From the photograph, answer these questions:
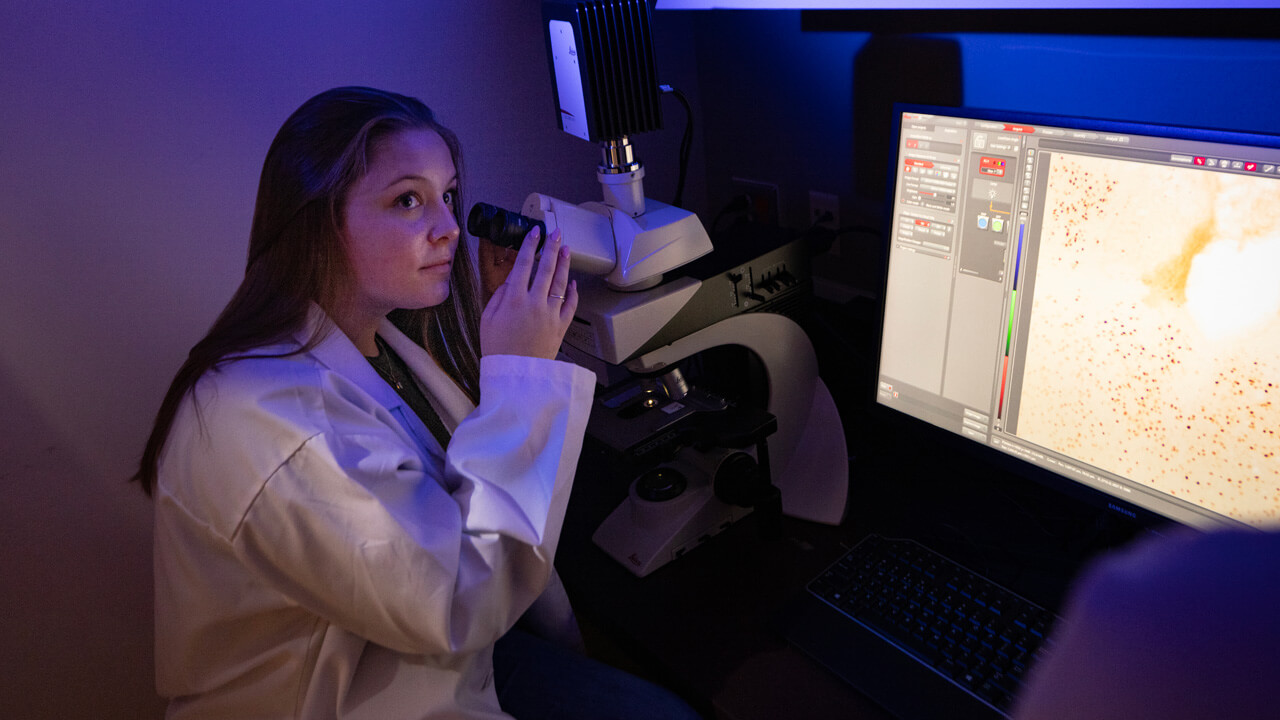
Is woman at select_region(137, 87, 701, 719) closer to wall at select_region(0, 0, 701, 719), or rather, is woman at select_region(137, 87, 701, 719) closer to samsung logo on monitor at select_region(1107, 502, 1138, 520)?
wall at select_region(0, 0, 701, 719)

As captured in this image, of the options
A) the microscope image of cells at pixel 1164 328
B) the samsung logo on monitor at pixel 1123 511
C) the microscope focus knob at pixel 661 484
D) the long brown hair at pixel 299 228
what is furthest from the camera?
the microscope focus knob at pixel 661 484

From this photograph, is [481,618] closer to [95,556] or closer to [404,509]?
[404,509]

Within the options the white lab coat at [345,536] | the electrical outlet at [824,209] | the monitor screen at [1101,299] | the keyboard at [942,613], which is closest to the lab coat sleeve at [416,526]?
the white lab coat at [345,536]

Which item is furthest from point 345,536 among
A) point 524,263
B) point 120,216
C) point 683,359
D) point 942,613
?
point 120,216

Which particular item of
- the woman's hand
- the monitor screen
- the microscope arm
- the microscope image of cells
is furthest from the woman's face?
the microscope image of cells

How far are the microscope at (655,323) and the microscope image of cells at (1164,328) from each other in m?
0.34

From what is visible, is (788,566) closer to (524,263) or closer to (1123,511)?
(1123,511)

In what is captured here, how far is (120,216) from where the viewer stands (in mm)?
1145

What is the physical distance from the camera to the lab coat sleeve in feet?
2.39

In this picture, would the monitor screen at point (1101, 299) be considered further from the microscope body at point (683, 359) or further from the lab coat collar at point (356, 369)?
the lab coat collar at point (356, 369)

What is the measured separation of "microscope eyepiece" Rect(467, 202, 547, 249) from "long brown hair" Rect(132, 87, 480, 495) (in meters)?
0.17

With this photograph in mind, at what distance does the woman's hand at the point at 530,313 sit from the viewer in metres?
0.93

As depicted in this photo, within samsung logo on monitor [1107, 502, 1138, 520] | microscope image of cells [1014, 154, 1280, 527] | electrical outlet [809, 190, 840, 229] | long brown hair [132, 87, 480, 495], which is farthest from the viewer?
electrical outlet [809, 190, 840, 229]

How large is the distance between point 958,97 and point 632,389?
0.64 meters
